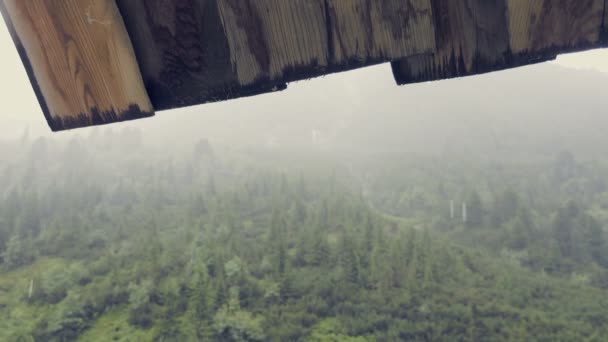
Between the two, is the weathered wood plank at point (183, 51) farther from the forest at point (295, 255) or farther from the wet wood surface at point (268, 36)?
Answer: the forest at point (295, 255)

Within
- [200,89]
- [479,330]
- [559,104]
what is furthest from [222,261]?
[559,104]

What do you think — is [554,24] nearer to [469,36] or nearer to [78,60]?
[469,36]

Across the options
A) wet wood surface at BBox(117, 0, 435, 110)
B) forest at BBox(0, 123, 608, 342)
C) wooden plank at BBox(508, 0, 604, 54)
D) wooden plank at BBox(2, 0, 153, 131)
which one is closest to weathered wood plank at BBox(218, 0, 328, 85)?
wet wood surface at BBox(117, 0, 435, 110)

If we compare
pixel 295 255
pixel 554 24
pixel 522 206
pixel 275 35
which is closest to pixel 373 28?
pixel 275 35

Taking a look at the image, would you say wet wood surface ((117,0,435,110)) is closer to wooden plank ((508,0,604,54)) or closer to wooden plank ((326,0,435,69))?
wooden plank ((326,0,435,69))

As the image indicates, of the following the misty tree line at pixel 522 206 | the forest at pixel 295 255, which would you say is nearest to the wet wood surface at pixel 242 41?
the forest at pixel 295 255

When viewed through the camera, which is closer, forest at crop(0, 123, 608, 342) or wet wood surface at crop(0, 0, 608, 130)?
wet wood surface at crop(0, 0, 608, 130)
